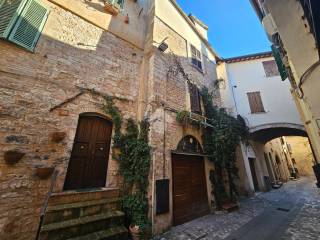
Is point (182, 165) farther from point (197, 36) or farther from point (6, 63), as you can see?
point (197, 36)

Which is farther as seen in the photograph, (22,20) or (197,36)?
(197,36)

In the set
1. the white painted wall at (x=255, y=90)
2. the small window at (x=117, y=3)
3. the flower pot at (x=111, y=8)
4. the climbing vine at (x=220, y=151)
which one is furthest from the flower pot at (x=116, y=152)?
the white painted wall at (x=255, y=90)

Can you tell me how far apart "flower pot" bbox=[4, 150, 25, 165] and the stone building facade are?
80 mm

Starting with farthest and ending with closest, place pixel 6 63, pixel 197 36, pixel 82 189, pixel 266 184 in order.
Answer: pixel 266 184 → pixel 197 36 → pixel 82 189 → pixel 6 63

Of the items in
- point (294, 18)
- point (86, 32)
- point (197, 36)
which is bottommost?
point (294, 18)

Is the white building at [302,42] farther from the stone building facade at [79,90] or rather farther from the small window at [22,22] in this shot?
the small window at [22,22]

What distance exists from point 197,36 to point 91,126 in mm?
9406

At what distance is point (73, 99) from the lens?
493 cm

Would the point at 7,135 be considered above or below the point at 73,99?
below

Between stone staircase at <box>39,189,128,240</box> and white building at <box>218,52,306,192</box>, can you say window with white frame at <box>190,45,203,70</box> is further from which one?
stone staircase at <box>39,189,128,240</box>

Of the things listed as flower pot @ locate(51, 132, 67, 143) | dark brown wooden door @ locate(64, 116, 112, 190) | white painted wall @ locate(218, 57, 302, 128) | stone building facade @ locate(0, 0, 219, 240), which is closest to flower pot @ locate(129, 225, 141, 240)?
stone building facade @ locate(0, 0, 219, 240)

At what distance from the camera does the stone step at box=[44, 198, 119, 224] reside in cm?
370

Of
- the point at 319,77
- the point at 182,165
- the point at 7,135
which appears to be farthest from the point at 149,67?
the point at 319,77

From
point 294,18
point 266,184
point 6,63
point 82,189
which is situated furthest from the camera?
point 266,184
